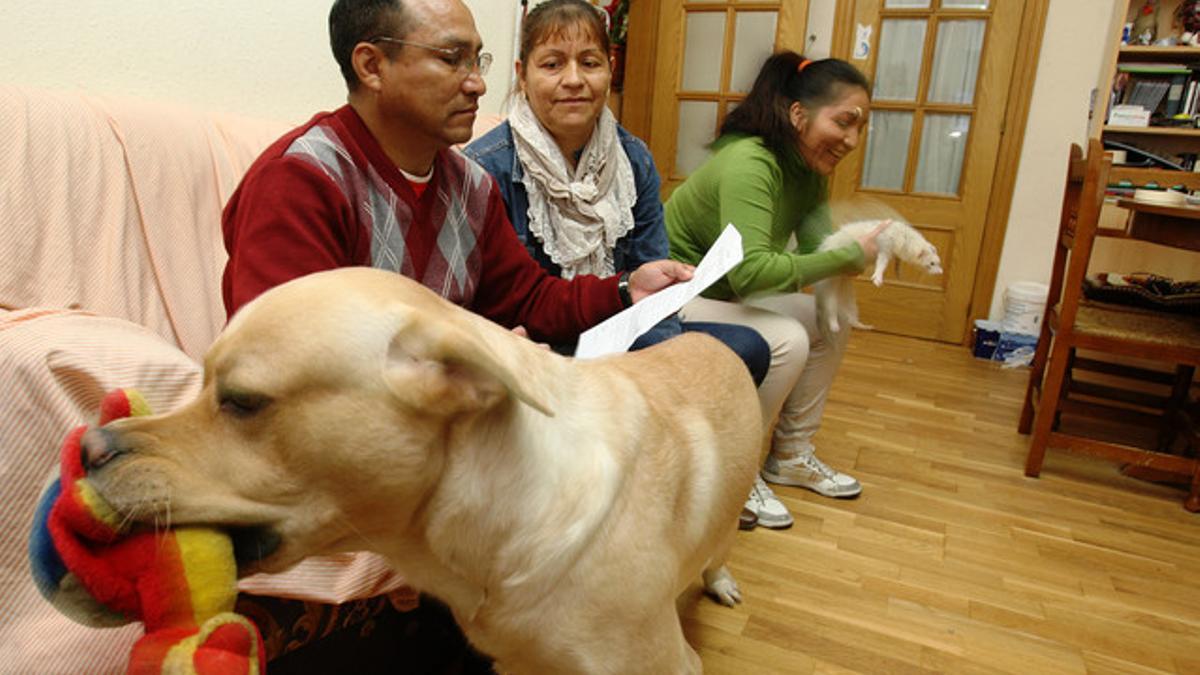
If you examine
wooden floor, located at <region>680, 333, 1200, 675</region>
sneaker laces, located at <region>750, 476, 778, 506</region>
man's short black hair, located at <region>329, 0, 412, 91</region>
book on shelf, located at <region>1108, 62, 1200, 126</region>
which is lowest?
wooden floor, located at <region>680, 333, 1200, 675</region>

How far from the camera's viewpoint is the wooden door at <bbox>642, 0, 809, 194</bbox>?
181 inches

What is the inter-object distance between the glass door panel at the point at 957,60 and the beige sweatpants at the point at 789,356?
107 inches

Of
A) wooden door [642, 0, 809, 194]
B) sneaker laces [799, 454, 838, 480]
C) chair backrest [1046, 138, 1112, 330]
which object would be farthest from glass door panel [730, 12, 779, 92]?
sneaker laces [799, 454, 838, 480]

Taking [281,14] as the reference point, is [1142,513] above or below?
below

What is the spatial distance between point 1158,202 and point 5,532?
9.72 ft

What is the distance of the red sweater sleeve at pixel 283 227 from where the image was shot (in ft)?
3.55

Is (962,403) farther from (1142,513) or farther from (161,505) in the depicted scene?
(161,505)

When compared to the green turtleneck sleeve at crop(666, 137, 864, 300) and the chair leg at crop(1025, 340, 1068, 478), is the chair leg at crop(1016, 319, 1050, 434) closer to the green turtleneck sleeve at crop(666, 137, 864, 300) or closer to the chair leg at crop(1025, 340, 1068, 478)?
the chair leg at crop(1025, 340, 1068, 478)

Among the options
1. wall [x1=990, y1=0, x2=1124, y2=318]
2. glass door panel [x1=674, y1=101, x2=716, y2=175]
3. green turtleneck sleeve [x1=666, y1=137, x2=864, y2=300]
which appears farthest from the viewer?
glass door panel [x1=674, y1=101, x2=716, y2=175]

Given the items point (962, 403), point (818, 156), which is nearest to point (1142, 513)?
point (962, 403)

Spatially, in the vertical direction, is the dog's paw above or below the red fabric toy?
below

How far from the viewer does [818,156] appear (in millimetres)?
2205

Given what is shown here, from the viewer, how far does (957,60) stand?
433cm

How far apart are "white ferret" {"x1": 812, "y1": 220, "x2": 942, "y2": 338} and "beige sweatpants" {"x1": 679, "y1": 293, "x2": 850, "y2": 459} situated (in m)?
0.05
